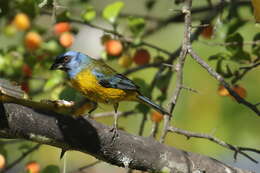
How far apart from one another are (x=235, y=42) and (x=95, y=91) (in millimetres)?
1083

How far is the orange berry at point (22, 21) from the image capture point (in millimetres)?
4949

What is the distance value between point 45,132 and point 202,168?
909 millimetres

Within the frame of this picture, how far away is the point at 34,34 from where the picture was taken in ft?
16.8

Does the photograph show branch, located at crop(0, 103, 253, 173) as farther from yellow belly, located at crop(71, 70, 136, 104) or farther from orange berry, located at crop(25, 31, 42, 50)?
orange berry, located at crop(25, 31, 42, 50)

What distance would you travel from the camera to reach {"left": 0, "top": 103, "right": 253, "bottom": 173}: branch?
2768mm

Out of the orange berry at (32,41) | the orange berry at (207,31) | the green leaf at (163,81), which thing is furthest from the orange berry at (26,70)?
the orange berry at (207,31)

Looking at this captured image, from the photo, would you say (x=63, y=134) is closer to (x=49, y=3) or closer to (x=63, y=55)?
(x=49, y=3)

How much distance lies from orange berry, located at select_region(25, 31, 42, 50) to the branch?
197 centimetres

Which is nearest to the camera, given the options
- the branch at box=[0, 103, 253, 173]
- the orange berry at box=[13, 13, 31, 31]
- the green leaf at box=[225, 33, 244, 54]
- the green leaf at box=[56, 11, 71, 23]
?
the branch at box=[0, 103, 253, 173]

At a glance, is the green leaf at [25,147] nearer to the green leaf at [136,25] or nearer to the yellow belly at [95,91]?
the yellow belly at [95,91]

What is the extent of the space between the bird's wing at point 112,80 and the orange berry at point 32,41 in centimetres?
47

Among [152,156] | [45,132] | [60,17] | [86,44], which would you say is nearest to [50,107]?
[45,132]

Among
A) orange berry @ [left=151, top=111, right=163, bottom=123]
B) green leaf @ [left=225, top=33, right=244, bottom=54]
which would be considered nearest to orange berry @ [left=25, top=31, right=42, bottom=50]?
orange berry @ [left=151, top=111, right=163, bottom=123]

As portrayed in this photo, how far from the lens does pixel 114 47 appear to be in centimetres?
494
